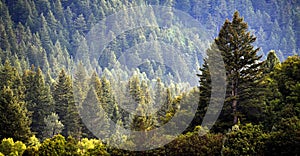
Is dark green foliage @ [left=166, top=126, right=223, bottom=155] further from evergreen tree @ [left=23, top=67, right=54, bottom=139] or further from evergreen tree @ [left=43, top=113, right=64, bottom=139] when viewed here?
evergreen tree @ [left=23, top=67, right=54, bottom=139]

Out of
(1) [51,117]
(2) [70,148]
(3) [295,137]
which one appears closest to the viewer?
(3) [295,137]

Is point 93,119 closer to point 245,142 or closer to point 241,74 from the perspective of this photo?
point 241,74

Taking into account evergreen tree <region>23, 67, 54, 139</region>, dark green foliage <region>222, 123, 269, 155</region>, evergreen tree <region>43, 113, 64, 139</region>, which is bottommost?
dark green foliage <region>222, 123, 269, 155</region>

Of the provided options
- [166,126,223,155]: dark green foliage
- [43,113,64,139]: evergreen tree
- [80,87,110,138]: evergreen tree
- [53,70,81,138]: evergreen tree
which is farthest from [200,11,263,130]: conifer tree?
[43,113,64,139]: evergreen tree

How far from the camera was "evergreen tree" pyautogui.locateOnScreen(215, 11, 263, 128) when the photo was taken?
164 feet

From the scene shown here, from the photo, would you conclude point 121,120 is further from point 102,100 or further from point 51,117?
point 51,117

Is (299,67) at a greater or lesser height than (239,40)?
lesser

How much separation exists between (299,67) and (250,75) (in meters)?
4.84

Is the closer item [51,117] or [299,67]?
[299,67]

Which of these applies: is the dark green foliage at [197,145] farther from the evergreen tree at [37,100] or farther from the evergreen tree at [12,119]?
the evergreen tree at [37,100]

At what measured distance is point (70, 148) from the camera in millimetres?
46094

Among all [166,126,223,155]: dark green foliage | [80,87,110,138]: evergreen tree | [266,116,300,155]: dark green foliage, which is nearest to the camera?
[266,116,300,155]: dark green foliage

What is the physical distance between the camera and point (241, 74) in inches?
1984

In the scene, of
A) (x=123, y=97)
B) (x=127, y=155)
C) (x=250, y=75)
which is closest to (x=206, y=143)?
(x=127, y=155)
